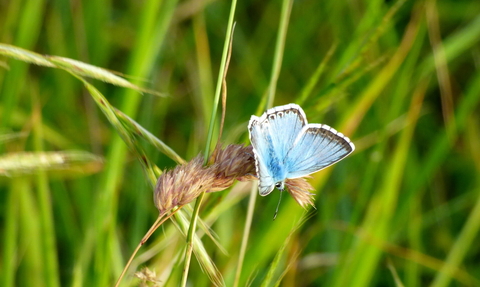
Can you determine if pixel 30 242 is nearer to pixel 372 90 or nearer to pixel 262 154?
pixel 262 154

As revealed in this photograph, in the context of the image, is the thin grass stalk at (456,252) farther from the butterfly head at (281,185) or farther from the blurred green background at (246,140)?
the butterfly head at (281,185)

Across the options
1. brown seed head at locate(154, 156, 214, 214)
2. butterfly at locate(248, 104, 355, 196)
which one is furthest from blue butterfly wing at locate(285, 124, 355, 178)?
brown seed head at locate(154, 156, 214, 214)

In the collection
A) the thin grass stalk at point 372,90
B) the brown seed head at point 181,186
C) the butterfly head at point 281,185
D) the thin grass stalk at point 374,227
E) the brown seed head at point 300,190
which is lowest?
the thin grass stalk at point 374,227

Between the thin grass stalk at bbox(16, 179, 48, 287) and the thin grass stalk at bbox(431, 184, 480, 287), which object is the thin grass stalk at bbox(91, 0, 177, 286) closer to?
the thin grass stalk at bbox(16, 179, 48, 287)

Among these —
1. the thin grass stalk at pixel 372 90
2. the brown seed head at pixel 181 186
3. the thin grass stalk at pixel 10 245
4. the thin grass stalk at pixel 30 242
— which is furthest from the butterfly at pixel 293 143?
the thin grass stalk at pixel 30 242

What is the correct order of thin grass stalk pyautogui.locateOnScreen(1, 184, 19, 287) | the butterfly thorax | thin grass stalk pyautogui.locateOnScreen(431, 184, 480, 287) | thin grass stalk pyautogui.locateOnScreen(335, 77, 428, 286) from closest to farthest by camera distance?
the butterfly thorax → thin grass stalk pyautogui.locateOnScreen(1, 184, 19, 287) → thin grass stalk pyautogui.locateOnScreen(335, 77, 428, 286) → thin grass stalk pyautogui.locateOnScreen(431, 184, 480, 287)

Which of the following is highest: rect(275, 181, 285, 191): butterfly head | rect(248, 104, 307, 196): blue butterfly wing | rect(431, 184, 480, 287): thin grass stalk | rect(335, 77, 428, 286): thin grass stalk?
rect(248, 104, 307, 196): blue butterfly wing
